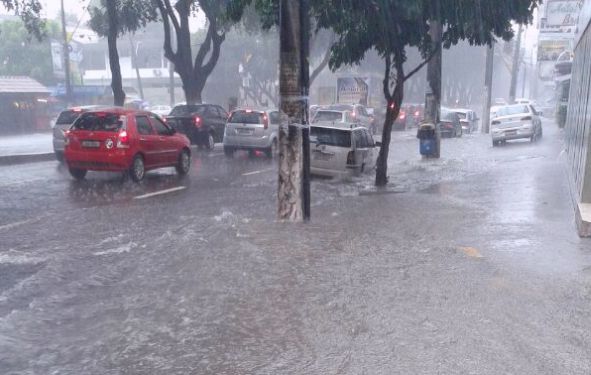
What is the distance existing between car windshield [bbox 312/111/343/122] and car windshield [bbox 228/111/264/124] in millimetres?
5110

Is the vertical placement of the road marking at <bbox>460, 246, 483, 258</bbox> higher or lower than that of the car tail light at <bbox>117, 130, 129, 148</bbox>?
lower

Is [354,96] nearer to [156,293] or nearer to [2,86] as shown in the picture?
[2,86]

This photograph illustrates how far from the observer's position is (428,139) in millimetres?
21094

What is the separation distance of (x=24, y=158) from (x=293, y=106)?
45.3ft

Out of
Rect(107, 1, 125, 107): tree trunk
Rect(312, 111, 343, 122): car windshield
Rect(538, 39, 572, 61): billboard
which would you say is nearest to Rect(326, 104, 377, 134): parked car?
Rect(312, 111, 343, 122): car windshield

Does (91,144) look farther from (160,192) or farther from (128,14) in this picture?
(128,14)

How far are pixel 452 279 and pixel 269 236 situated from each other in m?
2.86

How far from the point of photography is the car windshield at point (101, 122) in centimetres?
1365

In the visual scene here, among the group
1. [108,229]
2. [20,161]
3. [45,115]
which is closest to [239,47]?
[45,115]

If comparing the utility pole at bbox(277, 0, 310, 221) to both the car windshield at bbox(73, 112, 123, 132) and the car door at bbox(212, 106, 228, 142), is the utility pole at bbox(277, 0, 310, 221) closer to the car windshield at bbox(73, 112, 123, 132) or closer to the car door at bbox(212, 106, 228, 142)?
the car windshield at bbox(73, 112, 123, 132)

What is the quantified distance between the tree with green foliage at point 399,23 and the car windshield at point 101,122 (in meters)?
5.08

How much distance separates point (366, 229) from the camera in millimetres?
9508

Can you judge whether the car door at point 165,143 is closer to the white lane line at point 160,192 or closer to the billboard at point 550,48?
the white lane line at point 160,192

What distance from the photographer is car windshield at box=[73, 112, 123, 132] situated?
44.8 ft
